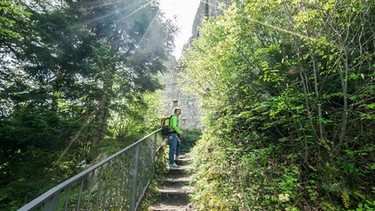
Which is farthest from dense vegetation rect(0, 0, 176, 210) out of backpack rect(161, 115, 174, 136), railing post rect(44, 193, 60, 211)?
railing post rect(44, 193, 60, 211)

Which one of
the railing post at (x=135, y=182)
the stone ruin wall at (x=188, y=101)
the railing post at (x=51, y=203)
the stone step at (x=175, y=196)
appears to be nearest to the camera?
the railing post at (x=51, y=203)

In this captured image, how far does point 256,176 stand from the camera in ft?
10.6

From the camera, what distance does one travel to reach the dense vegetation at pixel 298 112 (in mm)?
2633

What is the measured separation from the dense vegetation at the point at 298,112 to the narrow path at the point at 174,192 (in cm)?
34

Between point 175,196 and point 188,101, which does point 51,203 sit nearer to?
point 175,196

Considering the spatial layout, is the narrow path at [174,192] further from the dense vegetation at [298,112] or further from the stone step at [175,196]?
the dense vegetation at [298,112]

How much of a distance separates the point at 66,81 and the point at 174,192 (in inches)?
179

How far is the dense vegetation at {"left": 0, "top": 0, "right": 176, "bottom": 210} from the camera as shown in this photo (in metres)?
4.48

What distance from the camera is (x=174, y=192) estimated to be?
419 centimetres

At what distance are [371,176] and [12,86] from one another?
7.76 meters

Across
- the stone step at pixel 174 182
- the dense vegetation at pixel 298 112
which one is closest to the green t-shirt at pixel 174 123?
the dense vegetation at pixel 298 112

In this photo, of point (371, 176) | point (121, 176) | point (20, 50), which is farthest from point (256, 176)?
point (20, 50)

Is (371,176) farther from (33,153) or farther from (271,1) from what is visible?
(33,153)

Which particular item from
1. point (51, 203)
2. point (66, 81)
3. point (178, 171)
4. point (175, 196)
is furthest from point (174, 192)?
point (66, 81)
